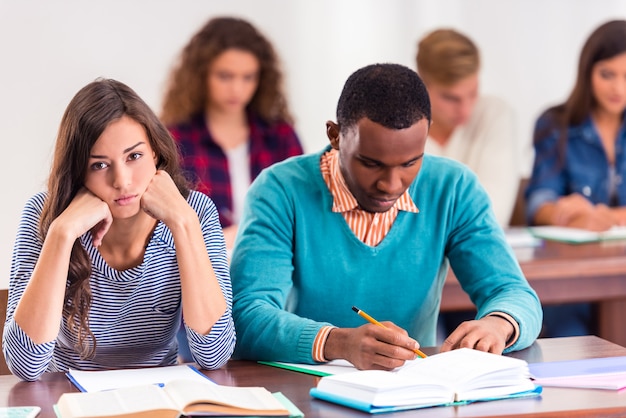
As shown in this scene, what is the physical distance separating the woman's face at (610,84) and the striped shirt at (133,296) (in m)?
2.16

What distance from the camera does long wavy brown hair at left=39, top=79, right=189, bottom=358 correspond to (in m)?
1.80

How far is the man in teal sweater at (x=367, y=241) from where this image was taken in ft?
6.02

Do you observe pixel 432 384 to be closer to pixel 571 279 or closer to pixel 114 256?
pixel 114 256

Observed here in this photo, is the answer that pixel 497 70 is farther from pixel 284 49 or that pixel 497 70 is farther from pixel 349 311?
pixel 349 311

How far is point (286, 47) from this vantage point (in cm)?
479

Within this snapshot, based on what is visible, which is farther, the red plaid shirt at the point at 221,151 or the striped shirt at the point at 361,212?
the red plaid shirt at the point at 221,151

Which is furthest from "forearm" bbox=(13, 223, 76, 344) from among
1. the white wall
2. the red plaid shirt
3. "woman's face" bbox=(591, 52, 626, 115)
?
the white wall

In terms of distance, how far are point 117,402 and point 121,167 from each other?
1.75 ft

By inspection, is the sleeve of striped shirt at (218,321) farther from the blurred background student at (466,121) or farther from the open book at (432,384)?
the blurred background student at (466,121)

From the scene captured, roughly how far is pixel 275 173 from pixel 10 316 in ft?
2.02

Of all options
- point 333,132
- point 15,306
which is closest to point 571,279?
point 333,132

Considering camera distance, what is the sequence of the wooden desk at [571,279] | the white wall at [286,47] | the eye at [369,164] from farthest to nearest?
the white wall at [286,47] < the wooden desk at [571,279] < the eye at [369,164]

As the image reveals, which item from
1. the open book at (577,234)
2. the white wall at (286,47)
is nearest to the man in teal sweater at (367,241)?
the open book at (577,234)

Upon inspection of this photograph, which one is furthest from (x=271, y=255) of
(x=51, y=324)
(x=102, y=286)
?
(x=51, y=324)
